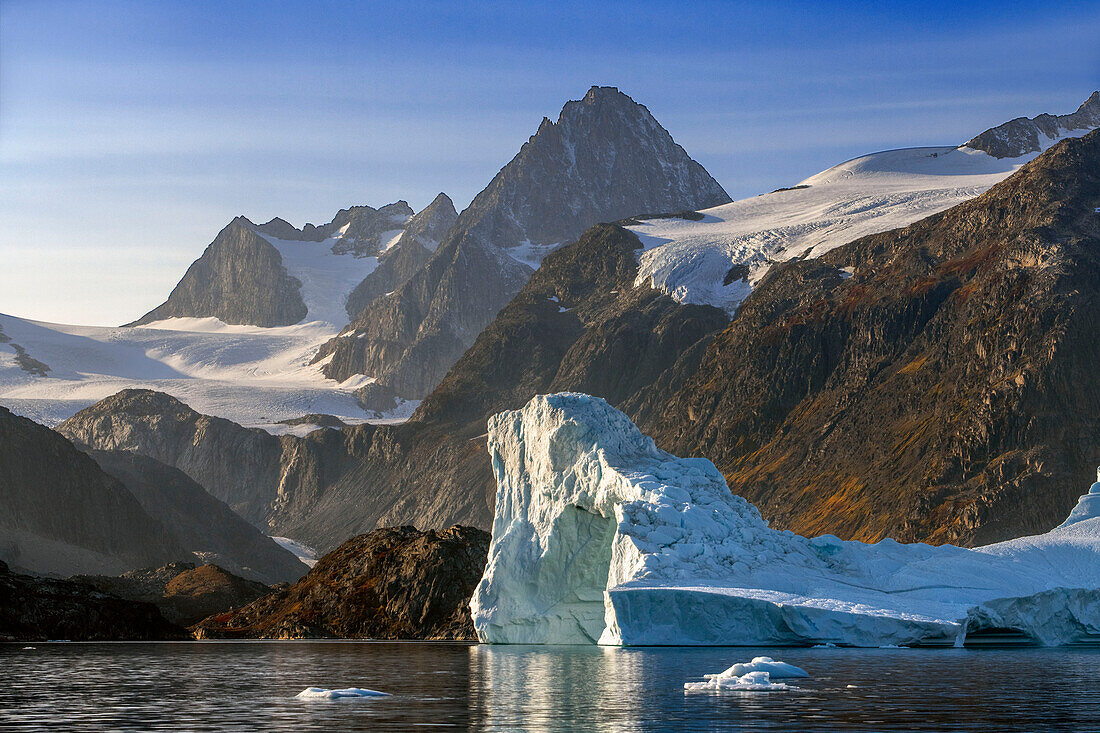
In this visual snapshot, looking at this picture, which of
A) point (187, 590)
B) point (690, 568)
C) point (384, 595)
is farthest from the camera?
point (187, 590)

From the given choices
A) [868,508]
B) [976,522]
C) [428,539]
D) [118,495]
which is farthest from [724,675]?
[118,495]

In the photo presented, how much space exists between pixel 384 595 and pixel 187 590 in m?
35.8

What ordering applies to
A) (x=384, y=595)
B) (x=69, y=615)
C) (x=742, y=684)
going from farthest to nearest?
(x=384, y=595) < (x=69, y=615) < (x=742, y=684)

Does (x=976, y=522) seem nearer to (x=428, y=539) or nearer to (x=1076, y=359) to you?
(x=1076, y=359)

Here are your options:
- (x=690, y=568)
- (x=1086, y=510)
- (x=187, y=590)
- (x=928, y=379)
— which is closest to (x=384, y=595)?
(x=187, y=590)

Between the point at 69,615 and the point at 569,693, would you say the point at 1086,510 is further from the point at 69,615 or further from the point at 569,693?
the point at 69,615

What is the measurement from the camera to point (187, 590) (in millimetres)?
126188

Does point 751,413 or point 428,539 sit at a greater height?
point 751,413

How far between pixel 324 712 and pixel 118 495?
495ft

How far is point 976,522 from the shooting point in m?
128

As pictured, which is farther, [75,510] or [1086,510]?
[75,510]

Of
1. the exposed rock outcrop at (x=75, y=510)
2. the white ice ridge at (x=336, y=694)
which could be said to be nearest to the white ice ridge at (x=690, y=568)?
the white ice ridge at (x=336, y=694)

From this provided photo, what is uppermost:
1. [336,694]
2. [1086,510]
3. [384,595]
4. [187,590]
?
[1086,510]

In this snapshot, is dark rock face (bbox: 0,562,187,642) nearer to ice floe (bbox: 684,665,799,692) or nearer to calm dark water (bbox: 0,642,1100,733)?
calm dark water (bbox: 0,642,1100,733)
